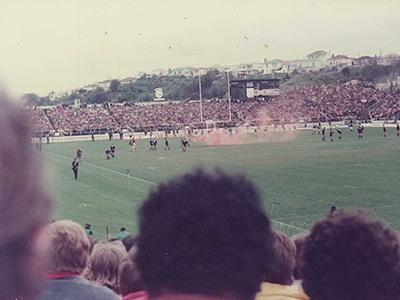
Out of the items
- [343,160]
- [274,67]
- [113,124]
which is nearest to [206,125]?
[113,124]

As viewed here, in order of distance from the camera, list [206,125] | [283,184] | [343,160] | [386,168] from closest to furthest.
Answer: [283,184] < [386,168] < [343,160] < [206,125]

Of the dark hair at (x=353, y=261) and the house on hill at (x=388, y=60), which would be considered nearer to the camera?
the dark hair at (x=353, y=261)

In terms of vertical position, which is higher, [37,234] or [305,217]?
[37,234]

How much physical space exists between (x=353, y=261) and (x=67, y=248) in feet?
2.76

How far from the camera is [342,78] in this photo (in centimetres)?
4453

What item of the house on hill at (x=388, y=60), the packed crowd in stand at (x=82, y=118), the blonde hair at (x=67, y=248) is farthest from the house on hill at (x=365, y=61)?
the blonde hair at (x=67, y=248)

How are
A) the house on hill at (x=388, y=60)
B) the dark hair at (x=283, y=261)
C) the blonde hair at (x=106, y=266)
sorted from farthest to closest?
the house on hill at (x=388, y=60), the blonde hair at (x=106, y=266), the dark hair at (x=283, y=261)

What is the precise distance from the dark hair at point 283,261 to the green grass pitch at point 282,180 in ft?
8.44

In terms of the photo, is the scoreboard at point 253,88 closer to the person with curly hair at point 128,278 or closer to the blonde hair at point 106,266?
the blonde hair at point 106,266

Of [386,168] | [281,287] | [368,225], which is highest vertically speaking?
[368,225]

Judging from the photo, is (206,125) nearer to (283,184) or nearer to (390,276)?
(283,184)

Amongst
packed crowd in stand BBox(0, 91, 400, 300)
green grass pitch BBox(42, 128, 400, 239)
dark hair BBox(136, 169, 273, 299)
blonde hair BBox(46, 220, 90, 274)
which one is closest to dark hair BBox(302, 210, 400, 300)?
packed crowd in stand BBox(0, 91, 400, 300)

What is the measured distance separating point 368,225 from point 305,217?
23.7ft

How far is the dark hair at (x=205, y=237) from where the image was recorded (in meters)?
1.53
